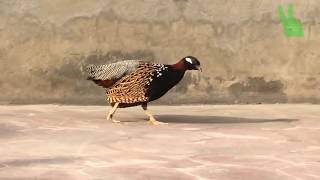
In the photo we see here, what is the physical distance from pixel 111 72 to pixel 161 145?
1.30 m

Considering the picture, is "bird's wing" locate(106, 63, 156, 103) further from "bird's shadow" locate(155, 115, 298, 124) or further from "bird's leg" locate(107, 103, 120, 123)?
"bird's shadow" locate(155, 115, 298, 124)

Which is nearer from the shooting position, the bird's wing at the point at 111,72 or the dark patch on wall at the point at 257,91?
the bird's wing at the point at 111,72

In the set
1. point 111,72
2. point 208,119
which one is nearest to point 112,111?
point 111,72

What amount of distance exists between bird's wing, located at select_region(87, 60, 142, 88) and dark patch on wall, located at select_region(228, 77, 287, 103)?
210 cm

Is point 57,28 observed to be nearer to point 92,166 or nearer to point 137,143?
point 137,143

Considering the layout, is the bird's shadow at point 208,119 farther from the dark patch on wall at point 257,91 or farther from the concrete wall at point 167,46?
the dark patch on wall at point 257,91

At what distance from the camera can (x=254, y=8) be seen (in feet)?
23.9

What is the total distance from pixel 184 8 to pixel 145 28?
1.61ft

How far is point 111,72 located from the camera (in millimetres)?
5488

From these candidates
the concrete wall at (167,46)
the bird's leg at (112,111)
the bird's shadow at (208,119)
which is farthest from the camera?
the concrete wall at (167,46)

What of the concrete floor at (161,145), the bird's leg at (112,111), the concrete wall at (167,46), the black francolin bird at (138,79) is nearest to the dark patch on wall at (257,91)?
the concrete wall at (167,46)

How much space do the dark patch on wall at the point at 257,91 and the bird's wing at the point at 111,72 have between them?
2101 millimetres

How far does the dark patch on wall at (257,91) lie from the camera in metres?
7.32

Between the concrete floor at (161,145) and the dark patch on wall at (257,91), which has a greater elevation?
the dark patch on wall at (257,91)
